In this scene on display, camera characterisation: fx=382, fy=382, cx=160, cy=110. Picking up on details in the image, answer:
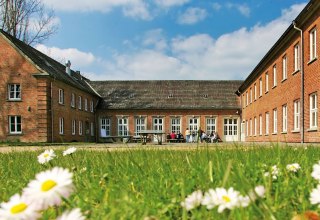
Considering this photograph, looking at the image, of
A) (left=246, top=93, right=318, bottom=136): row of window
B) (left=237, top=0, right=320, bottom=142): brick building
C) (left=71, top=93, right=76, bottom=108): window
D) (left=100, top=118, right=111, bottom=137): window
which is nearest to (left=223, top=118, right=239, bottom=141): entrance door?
(left=246, top=93, right=318, bottom=136): row of window

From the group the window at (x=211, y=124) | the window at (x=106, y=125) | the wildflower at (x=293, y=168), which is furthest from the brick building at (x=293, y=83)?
the window at (x=106, y=125)

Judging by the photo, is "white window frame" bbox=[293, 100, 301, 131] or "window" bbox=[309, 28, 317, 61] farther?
"white window frame" bbox=[293, 100, 301, 131]

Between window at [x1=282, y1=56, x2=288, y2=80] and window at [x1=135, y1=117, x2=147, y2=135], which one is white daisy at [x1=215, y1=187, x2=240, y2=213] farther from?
window at [x1=135, y1=117, x2=147, y2=135]

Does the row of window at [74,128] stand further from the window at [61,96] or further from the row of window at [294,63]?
the row of window at [294,63]

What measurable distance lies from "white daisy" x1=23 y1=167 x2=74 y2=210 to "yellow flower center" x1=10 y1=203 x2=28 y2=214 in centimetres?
3

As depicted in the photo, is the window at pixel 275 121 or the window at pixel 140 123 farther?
the window at pixel 140 123

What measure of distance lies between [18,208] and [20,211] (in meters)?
0.03

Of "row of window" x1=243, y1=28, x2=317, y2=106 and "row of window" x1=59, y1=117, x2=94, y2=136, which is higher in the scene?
"row of window" x1=243, y1=28, x2=317, y2=106

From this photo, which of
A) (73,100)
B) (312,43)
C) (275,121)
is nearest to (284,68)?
(275,121)

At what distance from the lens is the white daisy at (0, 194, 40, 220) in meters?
1.06

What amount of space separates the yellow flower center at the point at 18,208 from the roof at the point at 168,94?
47218 mm

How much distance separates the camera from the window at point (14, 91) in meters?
33.2

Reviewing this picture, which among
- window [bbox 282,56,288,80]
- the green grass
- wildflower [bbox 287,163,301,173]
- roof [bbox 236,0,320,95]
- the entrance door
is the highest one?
roof [bbox 236,0,320,95]

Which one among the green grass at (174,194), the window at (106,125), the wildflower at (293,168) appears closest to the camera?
the green grass at (174,194)
